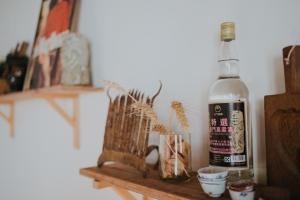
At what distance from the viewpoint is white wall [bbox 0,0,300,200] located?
63 cm

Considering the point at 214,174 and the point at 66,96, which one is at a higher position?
the point at 66,96

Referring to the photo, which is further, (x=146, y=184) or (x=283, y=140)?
(x=146, y=184)

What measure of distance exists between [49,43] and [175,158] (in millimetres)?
1006

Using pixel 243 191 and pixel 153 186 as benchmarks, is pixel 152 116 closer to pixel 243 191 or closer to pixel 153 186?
pixel 153 186

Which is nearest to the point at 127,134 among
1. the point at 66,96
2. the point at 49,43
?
the point at 66,96

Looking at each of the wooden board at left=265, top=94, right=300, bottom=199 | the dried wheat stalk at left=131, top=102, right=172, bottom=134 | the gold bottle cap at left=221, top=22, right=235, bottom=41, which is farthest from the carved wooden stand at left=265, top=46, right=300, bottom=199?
the dried wheat stalk at left=131, top=102, right=172, bottom=134

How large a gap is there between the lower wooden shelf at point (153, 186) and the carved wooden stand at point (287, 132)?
44 mm

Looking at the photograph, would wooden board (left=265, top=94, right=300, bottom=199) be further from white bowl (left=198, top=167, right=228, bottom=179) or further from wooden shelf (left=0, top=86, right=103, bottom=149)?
wooden shelf (left=0, top=86, right=103, bottom=149)

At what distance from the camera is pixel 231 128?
0.56 m

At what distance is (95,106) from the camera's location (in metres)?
1.19

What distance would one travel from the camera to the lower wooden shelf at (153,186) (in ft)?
1.57

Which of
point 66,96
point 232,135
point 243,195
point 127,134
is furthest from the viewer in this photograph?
point 66,96

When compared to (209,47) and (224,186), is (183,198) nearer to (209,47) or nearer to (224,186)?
(224,186)

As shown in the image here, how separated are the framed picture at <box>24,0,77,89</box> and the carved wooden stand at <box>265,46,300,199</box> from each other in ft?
3.06
